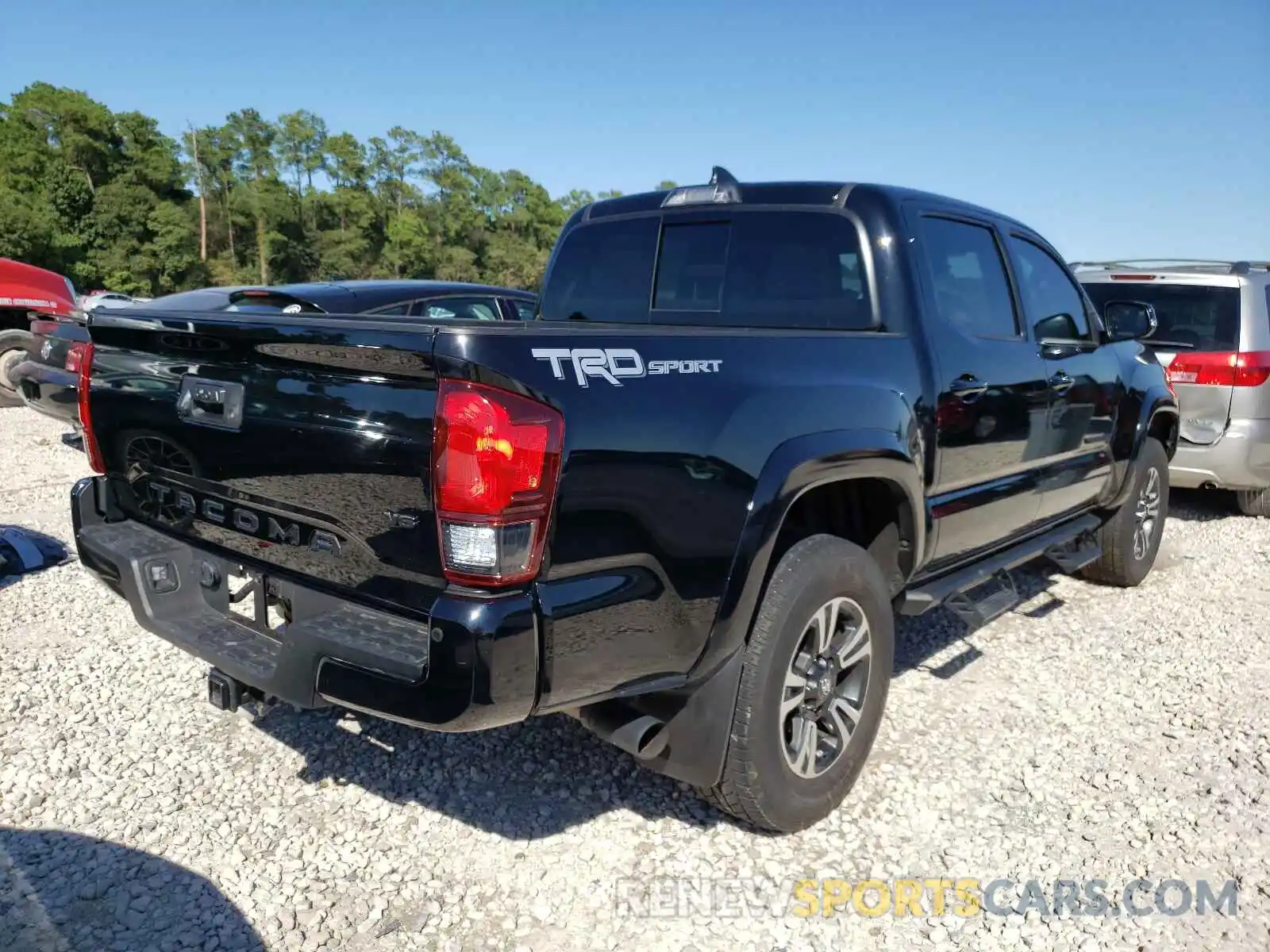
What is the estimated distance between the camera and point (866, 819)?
10.1 ft

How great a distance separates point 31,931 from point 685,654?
1824 millimetres

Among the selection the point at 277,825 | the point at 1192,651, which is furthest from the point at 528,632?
the point at 1192,651

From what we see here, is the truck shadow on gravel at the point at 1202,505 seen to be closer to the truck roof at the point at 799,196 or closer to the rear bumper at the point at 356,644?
the truck roof at the point at 799,196

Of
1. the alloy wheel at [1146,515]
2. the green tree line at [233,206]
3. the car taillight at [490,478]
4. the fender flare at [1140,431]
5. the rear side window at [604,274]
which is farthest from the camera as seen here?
the green tree line at [233,206]

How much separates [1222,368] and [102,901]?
23.9 ft

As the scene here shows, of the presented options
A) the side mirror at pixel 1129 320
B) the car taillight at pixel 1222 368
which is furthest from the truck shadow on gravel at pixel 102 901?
the car taillight at pixel 1222 368

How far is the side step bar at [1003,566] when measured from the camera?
3.40 m

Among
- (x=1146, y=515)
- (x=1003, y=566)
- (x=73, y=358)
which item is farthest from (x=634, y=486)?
(x=73, y=358)

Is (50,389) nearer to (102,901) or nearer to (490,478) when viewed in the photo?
(102,901)

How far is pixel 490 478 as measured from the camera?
78.0 inches

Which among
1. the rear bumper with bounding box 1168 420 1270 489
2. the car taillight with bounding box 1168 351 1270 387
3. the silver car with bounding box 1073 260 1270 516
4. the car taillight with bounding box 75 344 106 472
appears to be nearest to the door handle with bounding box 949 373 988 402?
the car taillight with bounding box 75 344 106 472

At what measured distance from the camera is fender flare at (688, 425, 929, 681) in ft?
8.10

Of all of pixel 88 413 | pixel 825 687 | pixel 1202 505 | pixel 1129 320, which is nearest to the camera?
pixel 825 687

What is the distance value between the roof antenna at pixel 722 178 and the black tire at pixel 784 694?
63.2 inches
